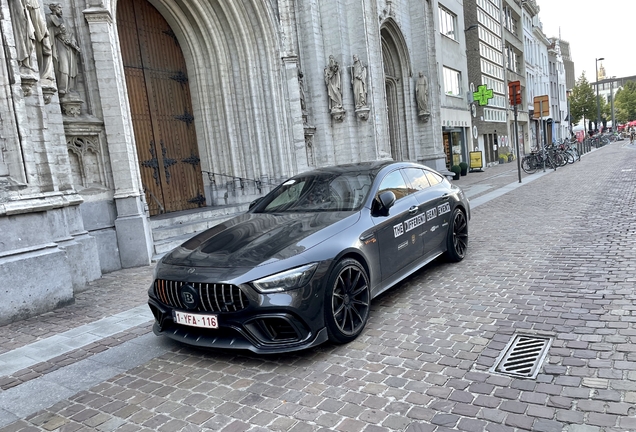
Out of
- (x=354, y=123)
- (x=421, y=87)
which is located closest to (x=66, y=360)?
(x=354, y=123)

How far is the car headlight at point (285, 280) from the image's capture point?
3639 mm

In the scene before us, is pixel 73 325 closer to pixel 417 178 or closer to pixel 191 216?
pixel 417 178

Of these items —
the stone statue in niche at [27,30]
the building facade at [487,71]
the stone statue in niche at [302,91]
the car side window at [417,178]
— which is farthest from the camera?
the building facade at [487,71]

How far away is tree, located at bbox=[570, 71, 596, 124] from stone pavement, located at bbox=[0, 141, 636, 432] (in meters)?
74.2

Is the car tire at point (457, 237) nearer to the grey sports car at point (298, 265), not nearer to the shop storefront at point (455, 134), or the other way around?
the grey sports car at point (298, 265)

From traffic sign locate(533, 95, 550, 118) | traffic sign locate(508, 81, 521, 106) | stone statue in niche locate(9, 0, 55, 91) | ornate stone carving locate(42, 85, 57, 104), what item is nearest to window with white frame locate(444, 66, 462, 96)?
traffic sign locate(533, 95, 550, 118)

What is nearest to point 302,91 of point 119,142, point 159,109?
point 159,109

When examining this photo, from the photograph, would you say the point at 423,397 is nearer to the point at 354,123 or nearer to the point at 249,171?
the point at 249,171

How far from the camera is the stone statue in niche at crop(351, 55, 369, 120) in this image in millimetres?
16062

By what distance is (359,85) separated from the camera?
632 inches

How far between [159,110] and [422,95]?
49.9 ft

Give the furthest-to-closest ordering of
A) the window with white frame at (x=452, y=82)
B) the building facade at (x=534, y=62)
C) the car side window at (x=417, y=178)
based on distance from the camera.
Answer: the building facade at (x=534, y=62)
the window with white frame at (x=452, y=82)
the car side window at (x=417, y=178)

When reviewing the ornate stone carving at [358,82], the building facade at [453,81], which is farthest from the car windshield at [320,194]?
the building facade at [453,81]

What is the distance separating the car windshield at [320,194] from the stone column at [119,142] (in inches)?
155
